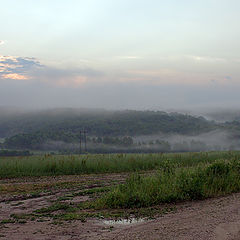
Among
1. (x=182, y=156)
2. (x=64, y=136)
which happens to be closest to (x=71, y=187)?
(x=182, y=156)

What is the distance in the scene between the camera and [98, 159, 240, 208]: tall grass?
10316 millimetres

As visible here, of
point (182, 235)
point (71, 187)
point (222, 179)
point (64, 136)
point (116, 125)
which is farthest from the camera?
point (116, 125)

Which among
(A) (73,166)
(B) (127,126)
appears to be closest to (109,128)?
(B) (127,126)

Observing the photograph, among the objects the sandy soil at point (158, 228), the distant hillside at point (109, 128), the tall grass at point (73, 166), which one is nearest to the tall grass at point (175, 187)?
the sandy soil at point (158, 228)

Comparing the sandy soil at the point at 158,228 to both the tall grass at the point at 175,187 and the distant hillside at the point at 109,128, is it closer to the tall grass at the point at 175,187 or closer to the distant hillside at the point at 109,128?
the tall grass at the point at 175,187

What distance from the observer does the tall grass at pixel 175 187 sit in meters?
10.3

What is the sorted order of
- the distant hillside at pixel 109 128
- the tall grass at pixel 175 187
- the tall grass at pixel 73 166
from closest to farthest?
the tall grass at pixel 175 187, the tall grass at pixel 73 166, the distant hillside at pixel 109 128

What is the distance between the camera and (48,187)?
14.8 m

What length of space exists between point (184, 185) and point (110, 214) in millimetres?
2907

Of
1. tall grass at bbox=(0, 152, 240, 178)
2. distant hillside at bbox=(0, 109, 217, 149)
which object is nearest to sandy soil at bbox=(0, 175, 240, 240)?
tall grass at bbox=(0, 152, 240, 178)

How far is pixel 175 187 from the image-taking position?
10891 mm

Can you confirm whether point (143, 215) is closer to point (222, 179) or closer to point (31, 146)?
point (222, 179)

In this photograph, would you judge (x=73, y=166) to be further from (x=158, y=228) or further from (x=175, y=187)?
(x=158, y=228)

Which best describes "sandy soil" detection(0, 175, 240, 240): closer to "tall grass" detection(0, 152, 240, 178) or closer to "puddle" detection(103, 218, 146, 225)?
"puddle" detection(103, 218, 146, 225)
